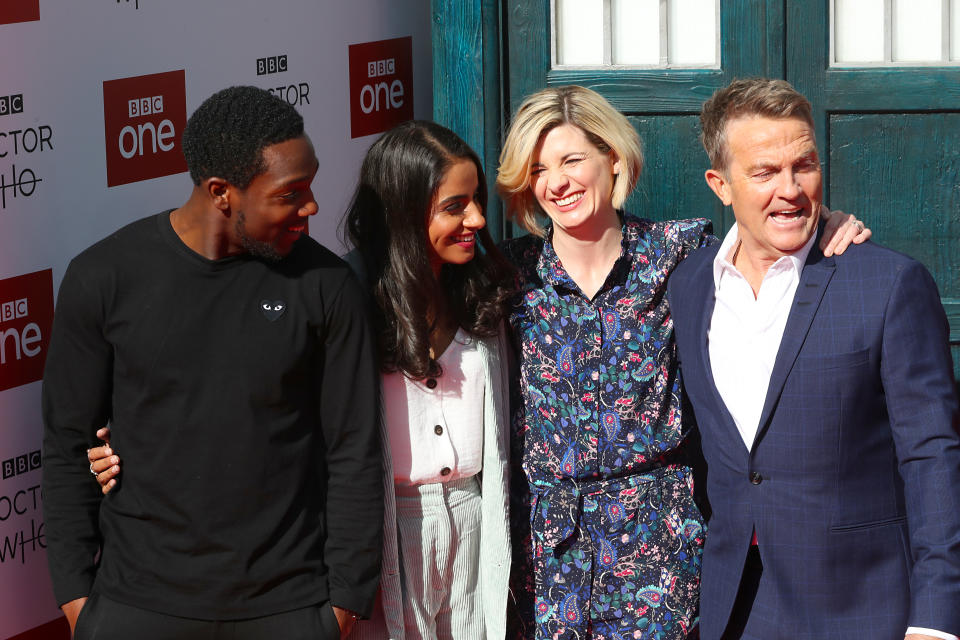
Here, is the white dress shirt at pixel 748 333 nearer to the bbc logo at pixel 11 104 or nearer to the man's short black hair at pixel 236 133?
the man's short black hair at pixel 236 133

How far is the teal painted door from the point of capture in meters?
3.93

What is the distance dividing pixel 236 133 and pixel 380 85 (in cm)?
208

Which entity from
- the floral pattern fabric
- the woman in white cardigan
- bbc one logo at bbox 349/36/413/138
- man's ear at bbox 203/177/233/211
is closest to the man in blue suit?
the floral pattern fabric

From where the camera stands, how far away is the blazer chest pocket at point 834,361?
2.54 meters

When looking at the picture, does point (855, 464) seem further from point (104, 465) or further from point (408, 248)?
point (104, 465)

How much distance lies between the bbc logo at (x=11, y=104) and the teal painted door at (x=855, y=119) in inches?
76.3

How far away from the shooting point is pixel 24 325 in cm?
299

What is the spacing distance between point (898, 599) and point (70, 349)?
1.82 m

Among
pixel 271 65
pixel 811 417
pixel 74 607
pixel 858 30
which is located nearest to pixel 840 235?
pixel 811 417

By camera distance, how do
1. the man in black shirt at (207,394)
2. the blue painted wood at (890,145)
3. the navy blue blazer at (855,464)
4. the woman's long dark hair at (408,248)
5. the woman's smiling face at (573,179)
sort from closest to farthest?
the navy blue blazer at (855,464)
the man in black shirt at (207,394)
the woman's long dark hair at (408,248)
the woman's smiling face at (573,179)
the blue painted wood at (890,145)

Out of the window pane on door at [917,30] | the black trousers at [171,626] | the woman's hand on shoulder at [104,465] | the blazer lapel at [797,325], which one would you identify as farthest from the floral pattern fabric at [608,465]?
the window pane on door at [917,30]

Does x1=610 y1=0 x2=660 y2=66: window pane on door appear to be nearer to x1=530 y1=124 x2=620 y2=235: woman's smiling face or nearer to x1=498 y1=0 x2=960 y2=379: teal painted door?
x1=498 y1=0 x2=960 y2=379: teal painted door

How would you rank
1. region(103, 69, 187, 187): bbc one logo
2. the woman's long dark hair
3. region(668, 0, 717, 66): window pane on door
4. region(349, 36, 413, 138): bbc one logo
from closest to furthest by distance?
the woman's long dark hair < region(103, 69, 187, 187): bbc one logo < region(668, 0, 717, 66): window pane on door < region(349, 36, 413, 138): bbc one logo

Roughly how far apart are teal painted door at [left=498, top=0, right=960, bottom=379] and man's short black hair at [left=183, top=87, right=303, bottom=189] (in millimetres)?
1790
